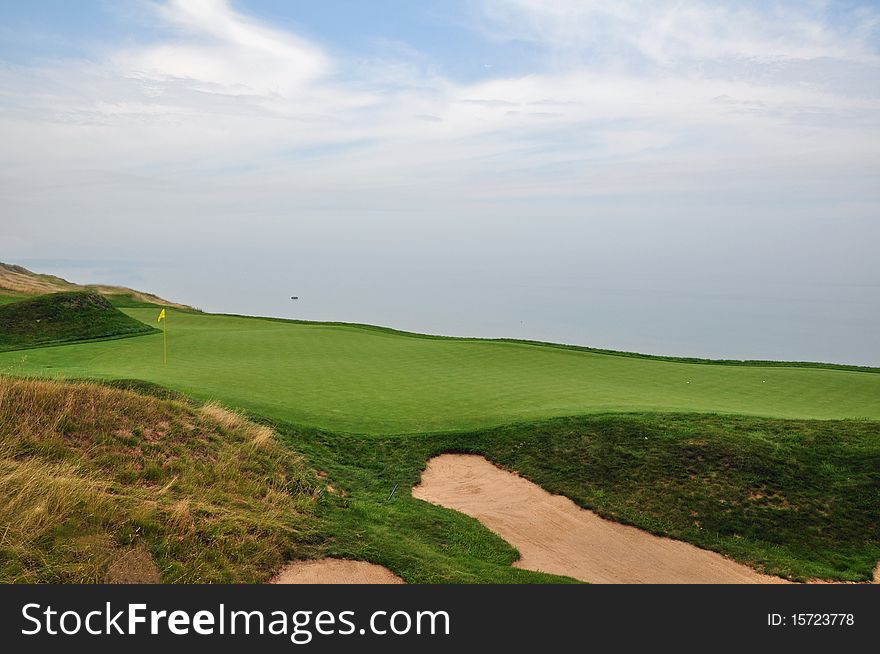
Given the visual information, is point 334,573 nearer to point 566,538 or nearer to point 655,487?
point 566,538

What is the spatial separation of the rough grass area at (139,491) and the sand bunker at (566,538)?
3.10m

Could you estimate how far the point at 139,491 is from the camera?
304 inches

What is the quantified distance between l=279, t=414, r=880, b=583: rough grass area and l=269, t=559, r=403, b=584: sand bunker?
0.19 metres

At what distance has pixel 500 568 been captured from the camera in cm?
803

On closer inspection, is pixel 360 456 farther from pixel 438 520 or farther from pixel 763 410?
pixel 763 410

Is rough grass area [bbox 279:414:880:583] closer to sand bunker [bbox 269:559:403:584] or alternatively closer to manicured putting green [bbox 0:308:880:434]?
sand bunker [bbox 269:559:403:584]

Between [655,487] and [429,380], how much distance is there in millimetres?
8394

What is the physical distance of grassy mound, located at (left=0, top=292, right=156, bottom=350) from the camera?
77.5ft

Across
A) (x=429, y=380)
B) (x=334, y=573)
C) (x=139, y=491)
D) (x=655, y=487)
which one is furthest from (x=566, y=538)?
(x=429, y=380)

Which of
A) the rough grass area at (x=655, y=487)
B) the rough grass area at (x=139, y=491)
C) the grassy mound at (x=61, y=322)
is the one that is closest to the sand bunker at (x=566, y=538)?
the rough grass area at (x=655, y=487)

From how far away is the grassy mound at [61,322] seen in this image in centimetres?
2361

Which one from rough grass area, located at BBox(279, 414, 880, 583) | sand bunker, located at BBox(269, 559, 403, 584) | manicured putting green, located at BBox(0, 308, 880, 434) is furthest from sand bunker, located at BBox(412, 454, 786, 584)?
sand bunker, located at BBox(269, 559, 403, 584)

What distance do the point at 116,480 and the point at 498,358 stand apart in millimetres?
16962

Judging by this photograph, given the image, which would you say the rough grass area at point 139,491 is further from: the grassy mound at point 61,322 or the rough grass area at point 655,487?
the grassy mound at point 61,322
